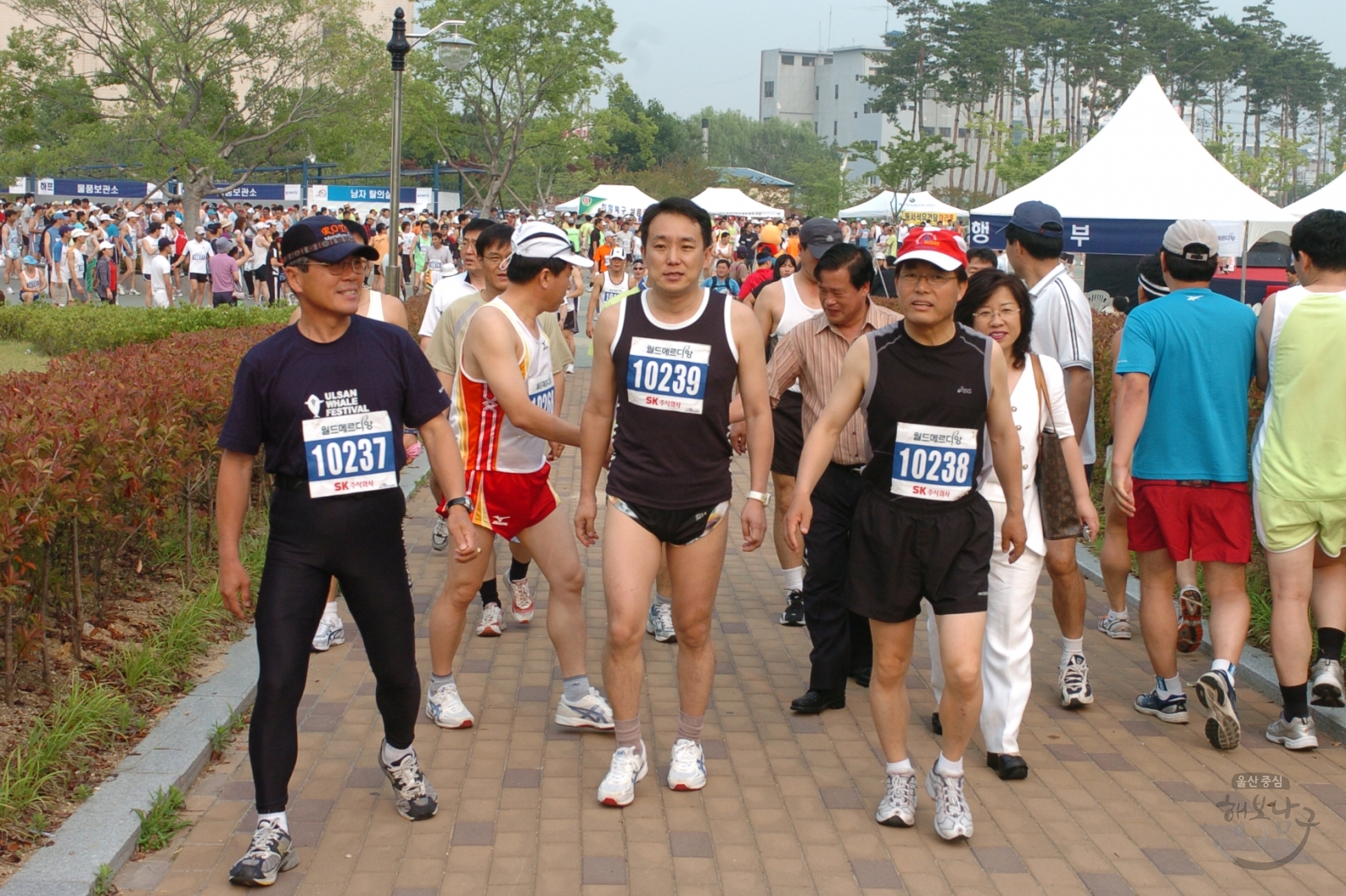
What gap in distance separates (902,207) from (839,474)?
34.7 m

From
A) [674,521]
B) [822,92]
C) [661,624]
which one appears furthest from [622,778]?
[822,92]

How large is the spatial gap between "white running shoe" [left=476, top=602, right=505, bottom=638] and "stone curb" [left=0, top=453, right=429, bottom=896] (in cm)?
114

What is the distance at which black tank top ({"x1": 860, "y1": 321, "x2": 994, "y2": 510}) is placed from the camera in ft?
13.7

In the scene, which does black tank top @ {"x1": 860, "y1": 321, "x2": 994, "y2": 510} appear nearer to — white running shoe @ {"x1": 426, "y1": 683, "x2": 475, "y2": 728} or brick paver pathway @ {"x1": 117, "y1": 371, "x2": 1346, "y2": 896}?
→ brick paver pathway @ {"x1": 117, "y1": 371, "x2": 1346, "y2": 896}

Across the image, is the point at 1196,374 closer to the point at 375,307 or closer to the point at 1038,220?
the point at 1038,220

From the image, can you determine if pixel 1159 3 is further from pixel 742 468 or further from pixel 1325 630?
pixel 1325 630

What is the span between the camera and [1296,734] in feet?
16.8

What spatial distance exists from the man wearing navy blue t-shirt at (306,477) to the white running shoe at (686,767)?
47.9 inches

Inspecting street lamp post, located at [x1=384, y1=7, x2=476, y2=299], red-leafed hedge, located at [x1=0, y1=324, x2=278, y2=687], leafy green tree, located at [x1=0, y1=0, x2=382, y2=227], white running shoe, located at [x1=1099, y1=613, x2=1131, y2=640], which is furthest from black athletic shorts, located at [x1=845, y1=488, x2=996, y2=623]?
leafy green tree, located at [x1=0, y1=0, x2=382, y2=227]

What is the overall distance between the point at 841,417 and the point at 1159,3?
270 ft

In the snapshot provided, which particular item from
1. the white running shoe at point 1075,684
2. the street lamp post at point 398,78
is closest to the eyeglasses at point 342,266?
the white running shoe at point 1075,684

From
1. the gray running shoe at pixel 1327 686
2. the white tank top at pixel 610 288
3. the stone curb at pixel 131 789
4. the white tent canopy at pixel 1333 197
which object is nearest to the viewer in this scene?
the stone curb at pixel 131 789

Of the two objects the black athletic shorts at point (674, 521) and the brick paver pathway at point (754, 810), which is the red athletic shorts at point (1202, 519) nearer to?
the brick paver pathway at point (754, 810)

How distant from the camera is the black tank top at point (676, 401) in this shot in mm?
4371
